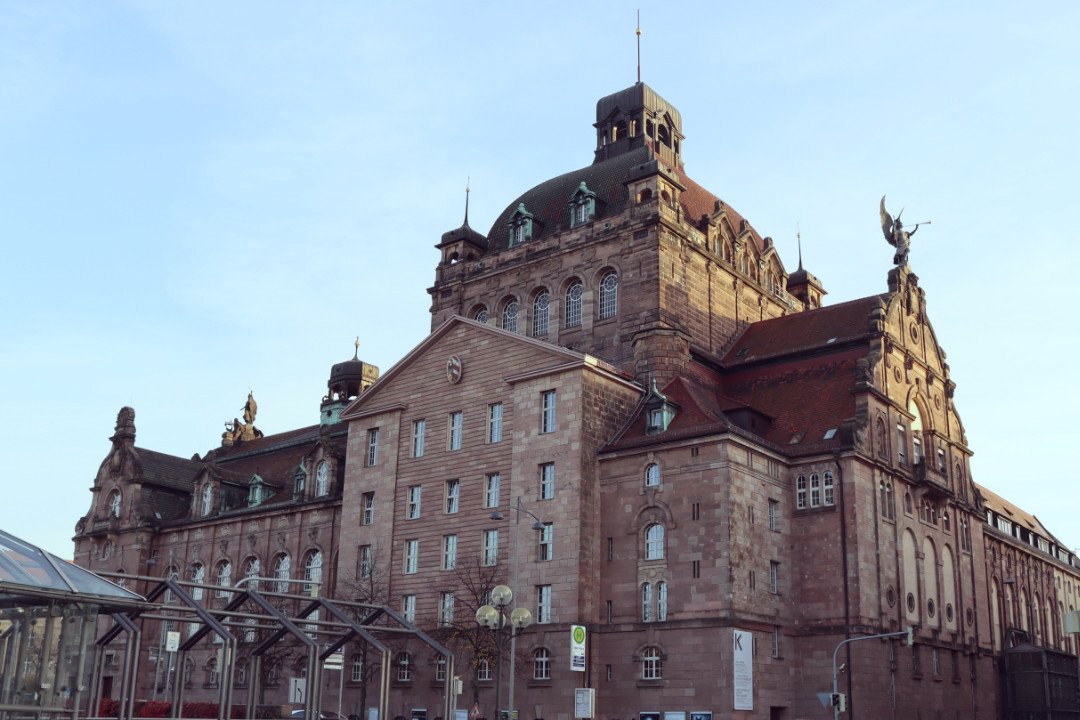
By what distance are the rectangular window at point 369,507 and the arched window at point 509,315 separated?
1427 cm

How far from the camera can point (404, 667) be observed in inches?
2324

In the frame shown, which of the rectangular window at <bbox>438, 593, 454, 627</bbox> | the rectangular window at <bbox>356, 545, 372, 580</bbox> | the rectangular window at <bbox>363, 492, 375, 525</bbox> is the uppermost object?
the rectangular window at <bbox>363, 492, 375, 525</bbox>

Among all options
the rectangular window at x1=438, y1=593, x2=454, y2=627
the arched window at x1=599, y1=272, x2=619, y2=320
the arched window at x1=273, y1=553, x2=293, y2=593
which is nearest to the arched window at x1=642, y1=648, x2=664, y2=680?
the rectangular window at x1=438, y1=593, x2=454, y2=627

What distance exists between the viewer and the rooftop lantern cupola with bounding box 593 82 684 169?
253 feet

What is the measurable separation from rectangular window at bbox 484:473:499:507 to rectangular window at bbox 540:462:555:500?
9.98ft

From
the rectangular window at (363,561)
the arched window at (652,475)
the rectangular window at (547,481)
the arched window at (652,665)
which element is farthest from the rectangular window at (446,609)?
the arched window at (652,475)

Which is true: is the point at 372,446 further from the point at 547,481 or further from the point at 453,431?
the point at 547,481

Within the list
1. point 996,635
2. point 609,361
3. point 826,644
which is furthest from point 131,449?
point 996,635

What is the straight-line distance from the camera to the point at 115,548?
82875 millimetres

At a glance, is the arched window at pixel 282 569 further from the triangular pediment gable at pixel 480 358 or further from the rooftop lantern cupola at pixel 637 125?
the rooftop lantern cupola at pixel 637 125

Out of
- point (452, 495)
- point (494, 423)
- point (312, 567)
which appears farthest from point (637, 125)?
point (312, 567)

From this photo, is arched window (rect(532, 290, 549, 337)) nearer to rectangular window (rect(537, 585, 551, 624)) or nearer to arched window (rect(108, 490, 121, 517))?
rectangular window (rect(537, 585, 551, 624))

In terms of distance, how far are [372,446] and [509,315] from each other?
13.0 metres

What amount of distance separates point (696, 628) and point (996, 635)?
28577 millimetres
